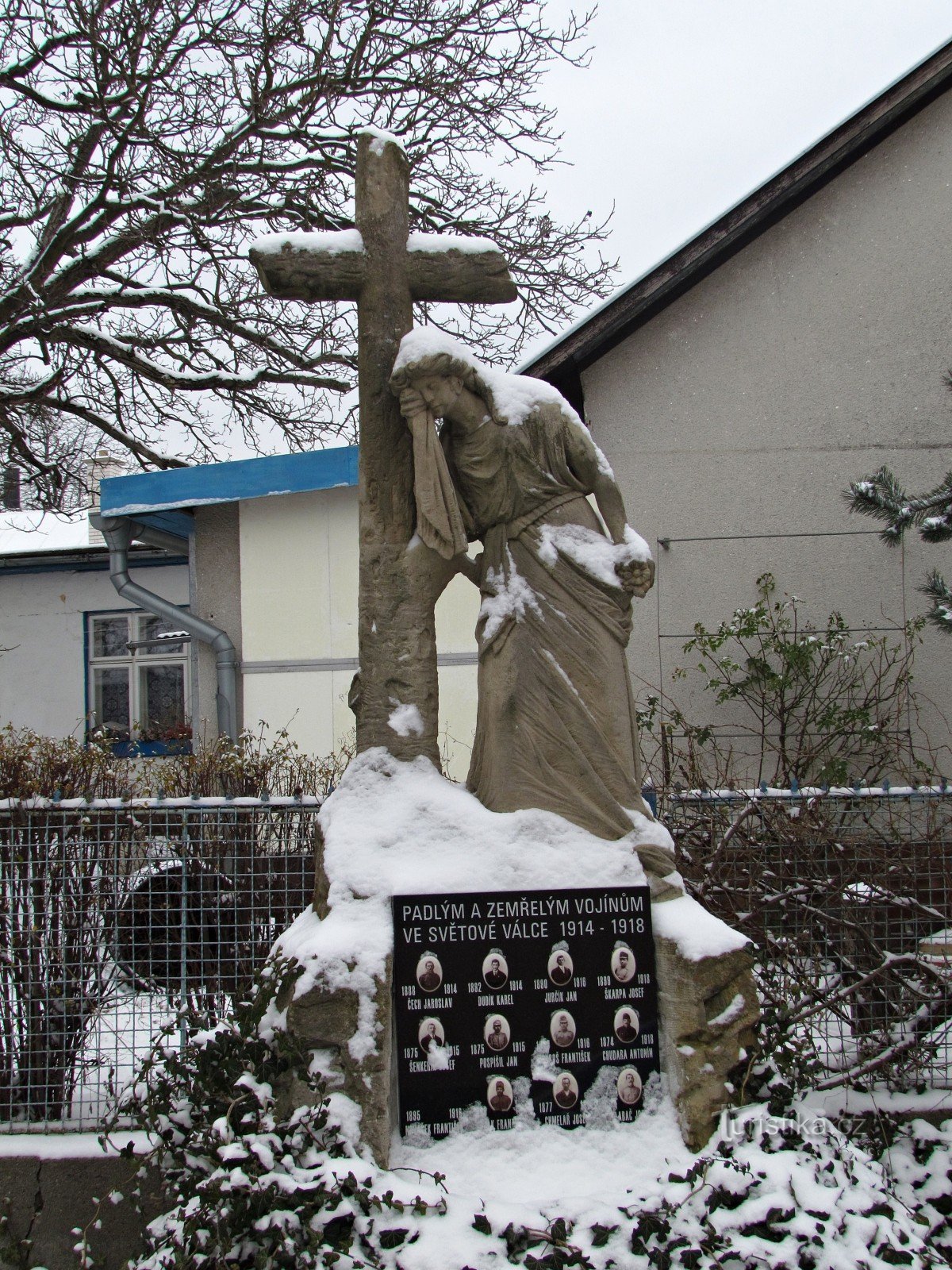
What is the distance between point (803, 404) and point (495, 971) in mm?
6061

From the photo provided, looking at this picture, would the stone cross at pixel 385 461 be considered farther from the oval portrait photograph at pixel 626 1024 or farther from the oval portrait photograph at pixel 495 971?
the oval portrait photograph at pixel 626 1024

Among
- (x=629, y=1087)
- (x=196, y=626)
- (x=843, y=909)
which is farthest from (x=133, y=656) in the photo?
(x=629, y=1087)

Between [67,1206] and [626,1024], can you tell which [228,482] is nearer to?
[67,1206]

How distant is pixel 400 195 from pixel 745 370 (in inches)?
198

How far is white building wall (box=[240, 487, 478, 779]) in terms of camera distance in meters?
8.51

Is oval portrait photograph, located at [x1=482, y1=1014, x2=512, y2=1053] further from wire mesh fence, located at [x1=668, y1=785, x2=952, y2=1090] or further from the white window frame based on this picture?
the white window frame

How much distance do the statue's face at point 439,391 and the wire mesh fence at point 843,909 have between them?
2.12 m

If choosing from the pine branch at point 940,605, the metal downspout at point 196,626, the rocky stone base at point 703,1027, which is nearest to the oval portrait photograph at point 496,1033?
the rocky stone base at point 703,1027

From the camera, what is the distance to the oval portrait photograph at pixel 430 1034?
303cm

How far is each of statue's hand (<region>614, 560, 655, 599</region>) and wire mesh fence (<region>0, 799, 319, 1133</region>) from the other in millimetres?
1668

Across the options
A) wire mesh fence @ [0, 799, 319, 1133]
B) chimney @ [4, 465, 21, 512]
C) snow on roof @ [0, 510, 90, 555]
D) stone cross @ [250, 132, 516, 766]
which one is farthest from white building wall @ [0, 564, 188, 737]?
stone cross @ [250, 132, 516, 766]

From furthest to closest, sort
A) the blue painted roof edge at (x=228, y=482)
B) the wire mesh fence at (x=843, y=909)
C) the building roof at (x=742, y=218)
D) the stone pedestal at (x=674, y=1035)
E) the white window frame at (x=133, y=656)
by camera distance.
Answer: the white window frame at (x=133, y=656) < the blue painted roof edge at (x=228, y=482) < the building roof at (x=742, y=218) < the wire mesh fence at (x=843, y=909) < the stone pedestal at (x=674, y=1035)

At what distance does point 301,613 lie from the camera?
336 inches

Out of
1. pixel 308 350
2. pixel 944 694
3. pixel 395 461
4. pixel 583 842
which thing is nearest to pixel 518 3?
pixel 308 350
